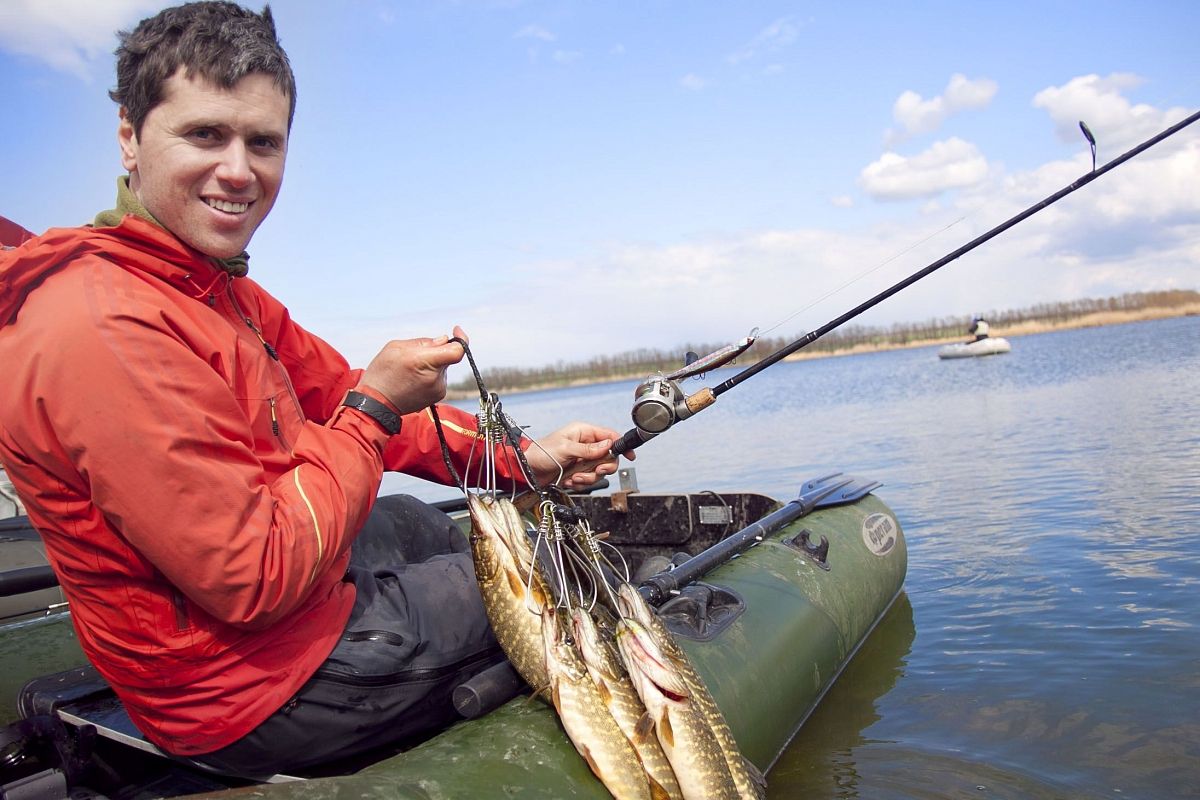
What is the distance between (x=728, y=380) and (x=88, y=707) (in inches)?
103

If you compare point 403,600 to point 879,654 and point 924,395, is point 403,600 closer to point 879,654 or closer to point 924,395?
point 879,654

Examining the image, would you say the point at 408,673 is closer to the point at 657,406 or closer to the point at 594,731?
the point at 594,731

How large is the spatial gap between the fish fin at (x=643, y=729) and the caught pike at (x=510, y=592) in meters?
0.29

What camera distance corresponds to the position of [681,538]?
19.3ft

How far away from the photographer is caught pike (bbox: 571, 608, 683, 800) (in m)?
2.39

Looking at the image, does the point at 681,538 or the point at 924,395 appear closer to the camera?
the point at 681,538

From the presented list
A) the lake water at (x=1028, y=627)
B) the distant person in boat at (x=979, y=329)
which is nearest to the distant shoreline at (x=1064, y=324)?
the distant person in boat at (x=979, y=329)

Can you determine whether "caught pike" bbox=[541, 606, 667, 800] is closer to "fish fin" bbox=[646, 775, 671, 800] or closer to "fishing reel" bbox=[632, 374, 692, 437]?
"fish fin" bbox=[646, 775, 671, 800]

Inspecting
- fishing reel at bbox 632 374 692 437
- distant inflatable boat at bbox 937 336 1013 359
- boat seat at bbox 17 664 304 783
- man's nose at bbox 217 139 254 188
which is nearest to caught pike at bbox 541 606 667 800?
boat seat at bbox 17 664 304 783

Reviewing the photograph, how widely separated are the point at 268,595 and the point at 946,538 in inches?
284

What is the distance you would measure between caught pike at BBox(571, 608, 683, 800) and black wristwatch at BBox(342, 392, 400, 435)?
2.57 feet

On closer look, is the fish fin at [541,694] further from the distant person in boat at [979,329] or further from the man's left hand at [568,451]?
the distant person in boat at [979,329]

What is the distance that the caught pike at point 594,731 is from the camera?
2375 mm

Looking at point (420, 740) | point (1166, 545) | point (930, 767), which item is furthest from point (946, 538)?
point (420, 740)
